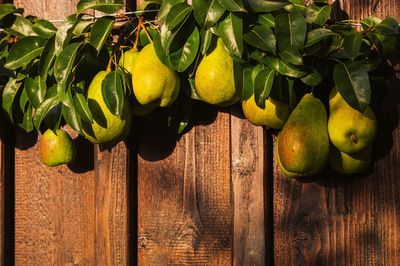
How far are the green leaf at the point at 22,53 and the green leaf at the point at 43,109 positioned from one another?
13 cm

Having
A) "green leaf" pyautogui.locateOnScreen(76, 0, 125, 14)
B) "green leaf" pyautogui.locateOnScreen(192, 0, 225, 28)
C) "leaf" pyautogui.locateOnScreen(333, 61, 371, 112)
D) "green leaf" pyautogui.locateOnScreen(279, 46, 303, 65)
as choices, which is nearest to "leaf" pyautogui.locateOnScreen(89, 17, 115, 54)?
"green leaf" pyautogui.locateOnScreen(76, 0, 125, 14)

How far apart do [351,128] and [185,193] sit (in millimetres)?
571

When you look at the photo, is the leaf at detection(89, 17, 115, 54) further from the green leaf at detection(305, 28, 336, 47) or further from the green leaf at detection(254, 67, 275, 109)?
the green leaf at detection(305, 28, 336, 47)

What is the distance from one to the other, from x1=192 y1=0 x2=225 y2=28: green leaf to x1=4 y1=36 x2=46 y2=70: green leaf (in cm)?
50

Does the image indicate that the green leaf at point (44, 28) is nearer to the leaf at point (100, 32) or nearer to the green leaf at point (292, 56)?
the leaf at point (100, 32)

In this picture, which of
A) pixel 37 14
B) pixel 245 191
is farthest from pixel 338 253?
pixel 37 14

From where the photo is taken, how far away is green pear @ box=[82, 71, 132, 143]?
197 centimetres

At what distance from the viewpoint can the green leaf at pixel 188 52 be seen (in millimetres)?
1938

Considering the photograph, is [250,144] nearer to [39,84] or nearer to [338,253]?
[338,253]

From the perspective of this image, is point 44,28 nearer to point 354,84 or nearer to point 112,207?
point 112,207

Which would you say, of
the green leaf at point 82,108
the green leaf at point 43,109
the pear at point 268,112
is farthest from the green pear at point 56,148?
the pear at point 268,112

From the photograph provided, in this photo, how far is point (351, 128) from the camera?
1.85 m

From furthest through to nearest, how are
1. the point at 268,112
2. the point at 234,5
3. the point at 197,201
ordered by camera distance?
the point at 197,201 < the point at 268,112 < the point at 234,5

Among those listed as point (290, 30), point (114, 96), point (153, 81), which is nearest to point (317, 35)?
point (290, 30)
